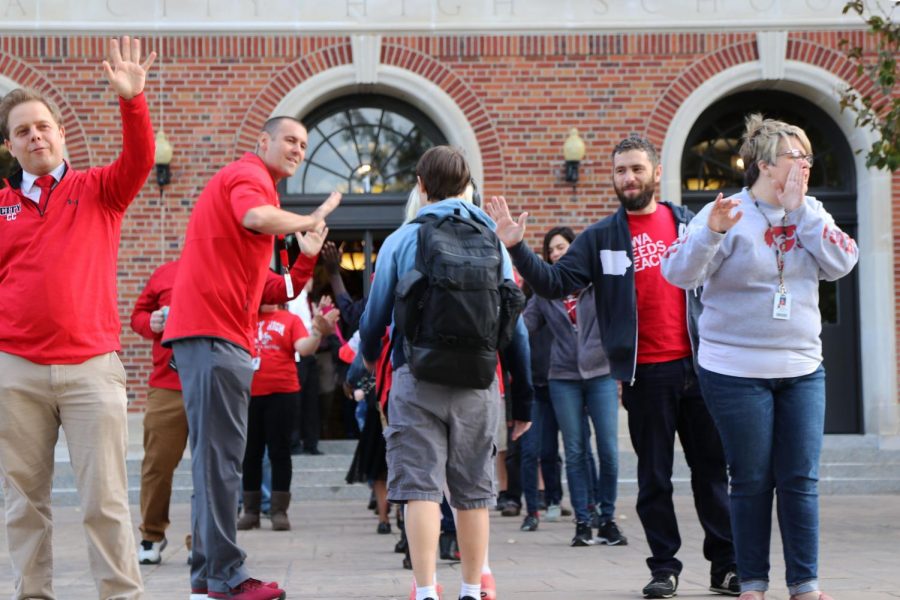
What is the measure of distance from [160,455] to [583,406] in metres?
2.84

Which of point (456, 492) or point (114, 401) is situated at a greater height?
point (114, 401)

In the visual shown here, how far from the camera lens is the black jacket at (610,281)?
19.2 ft

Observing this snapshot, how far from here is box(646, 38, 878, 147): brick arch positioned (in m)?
13.2

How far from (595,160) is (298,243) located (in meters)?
8.02

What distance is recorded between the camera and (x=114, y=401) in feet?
15.6

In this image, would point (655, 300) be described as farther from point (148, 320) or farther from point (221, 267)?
point (148, 320)

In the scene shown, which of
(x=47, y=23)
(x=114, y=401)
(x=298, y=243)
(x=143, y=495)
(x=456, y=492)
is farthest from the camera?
(x=47, y=23)

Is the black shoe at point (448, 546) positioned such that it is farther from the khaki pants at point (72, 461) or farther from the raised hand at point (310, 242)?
the khaki pants at point (72, 461)

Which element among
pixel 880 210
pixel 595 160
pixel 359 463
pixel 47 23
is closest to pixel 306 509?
pixel 359 463

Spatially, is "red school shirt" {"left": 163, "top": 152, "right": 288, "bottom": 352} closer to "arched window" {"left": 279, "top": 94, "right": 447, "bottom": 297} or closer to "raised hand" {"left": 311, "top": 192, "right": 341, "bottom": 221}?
"raised hand" {"left": 311, "top": 192, "right": 341, "bottom": 221}

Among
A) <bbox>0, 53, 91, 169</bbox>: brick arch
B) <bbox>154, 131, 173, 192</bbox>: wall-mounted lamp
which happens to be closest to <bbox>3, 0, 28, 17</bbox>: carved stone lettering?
<bbox>0, 53, 91, 169</bbox>: brick arch

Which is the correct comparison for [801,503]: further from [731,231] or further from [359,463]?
[359,463]

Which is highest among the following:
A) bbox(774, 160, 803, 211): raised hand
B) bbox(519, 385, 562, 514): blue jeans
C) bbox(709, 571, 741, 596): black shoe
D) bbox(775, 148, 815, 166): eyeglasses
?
bbox(775, 148, 815, 166): eyeglasses

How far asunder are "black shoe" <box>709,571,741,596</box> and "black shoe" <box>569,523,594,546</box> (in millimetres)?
2265
